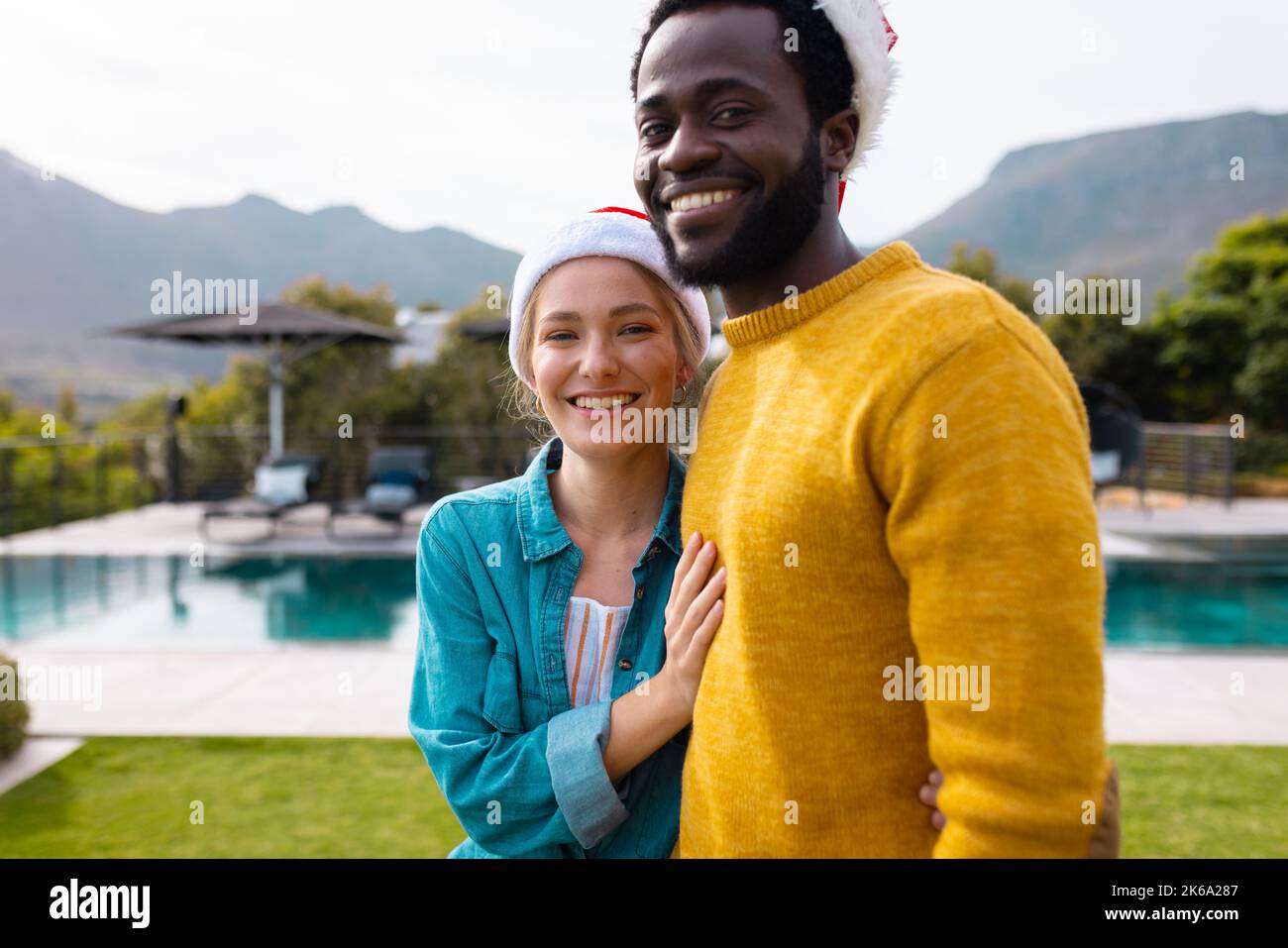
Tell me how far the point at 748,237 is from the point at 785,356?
0.15 metres

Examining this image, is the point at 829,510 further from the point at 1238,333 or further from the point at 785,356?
the point at 1238,333

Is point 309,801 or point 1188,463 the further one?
point 1188,463

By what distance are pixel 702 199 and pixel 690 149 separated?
0.20ft

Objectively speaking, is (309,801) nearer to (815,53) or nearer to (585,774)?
(585,774)

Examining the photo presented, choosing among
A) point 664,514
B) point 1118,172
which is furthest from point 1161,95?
point 1118,172

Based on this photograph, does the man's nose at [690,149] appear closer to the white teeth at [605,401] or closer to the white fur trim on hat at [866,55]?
the white fur trim on hat at [866,55]

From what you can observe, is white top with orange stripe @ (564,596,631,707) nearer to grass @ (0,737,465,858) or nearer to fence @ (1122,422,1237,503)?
grass @ (0,737,465,858)

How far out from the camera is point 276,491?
1133 centimetres

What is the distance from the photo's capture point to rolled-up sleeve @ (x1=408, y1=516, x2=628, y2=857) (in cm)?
133

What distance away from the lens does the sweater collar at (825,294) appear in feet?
3.59

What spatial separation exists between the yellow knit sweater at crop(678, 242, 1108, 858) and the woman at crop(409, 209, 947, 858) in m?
0.18

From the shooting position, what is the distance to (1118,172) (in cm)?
8800

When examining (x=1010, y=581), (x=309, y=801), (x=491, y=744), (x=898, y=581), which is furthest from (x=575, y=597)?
(x=309, y=801)
